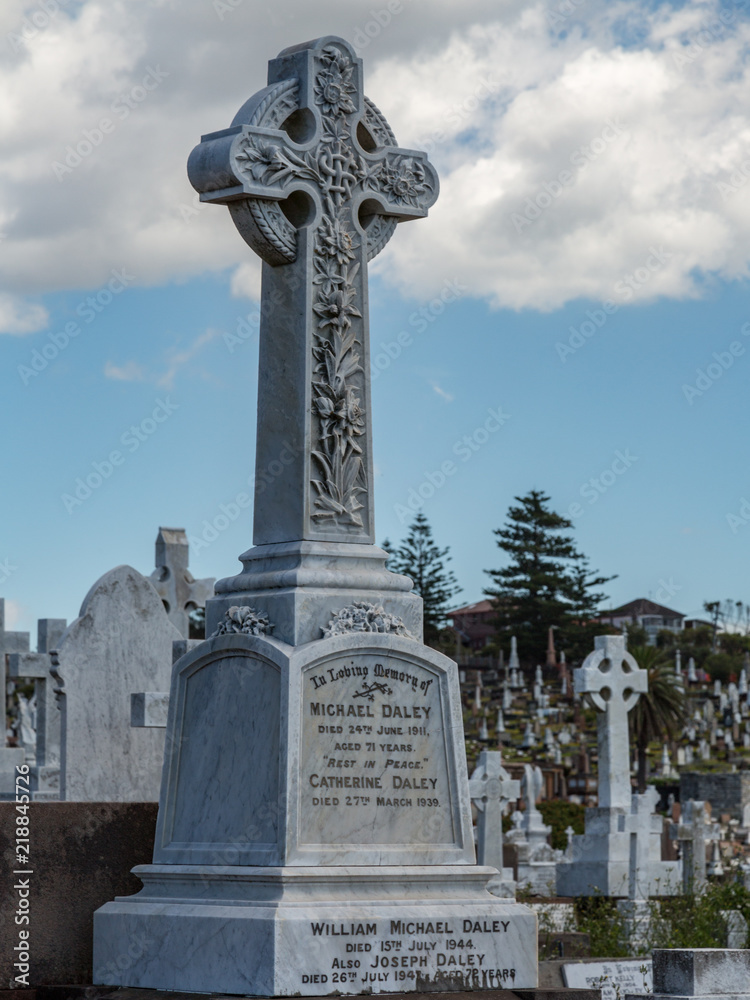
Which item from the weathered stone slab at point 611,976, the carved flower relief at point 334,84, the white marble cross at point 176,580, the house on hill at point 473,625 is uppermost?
the house on hill at point 473,625

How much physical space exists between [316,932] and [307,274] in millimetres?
3057

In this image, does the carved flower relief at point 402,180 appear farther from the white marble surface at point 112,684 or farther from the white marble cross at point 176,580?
the white marble cross at point 176,580

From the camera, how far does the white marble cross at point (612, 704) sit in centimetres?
1597

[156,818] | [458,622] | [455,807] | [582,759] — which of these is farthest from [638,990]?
[458,622]

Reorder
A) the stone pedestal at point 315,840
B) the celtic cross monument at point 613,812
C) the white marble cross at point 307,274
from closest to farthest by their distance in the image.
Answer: the stone pedestal at point 315,840 < the white marble cross at point 307,274 < the celtic cross monument at point 613,812

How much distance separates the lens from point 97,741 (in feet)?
34.9

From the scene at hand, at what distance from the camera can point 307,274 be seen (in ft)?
24.4

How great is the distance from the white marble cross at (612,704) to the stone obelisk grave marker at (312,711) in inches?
347

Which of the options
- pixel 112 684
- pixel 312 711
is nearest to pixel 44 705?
pixel 112 684

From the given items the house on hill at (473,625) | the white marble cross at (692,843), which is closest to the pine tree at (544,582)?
the house on hill at (473,625)

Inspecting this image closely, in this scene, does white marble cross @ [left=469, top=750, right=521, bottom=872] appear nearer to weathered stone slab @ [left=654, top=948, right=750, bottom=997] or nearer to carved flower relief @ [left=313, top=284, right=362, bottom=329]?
carved flower relief @ [left=313, top=284, right=362, bottom=329]

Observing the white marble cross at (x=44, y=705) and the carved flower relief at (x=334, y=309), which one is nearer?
the carved flower relief at (x=334, y=309)

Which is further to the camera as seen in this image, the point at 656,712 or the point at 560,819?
the point at 656,712

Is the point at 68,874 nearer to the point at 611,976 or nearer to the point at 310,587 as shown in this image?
the point at 310,587
